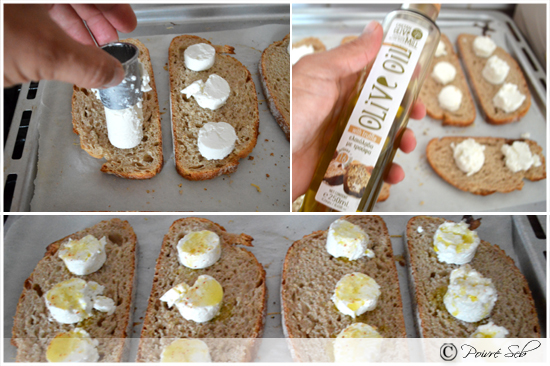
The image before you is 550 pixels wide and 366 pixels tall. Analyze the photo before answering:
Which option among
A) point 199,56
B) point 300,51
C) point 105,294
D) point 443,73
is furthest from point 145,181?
point 443,73

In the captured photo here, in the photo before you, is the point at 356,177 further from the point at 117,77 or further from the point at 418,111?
the point at 418,111

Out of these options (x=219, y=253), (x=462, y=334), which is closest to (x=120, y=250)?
(x=219, y=253)

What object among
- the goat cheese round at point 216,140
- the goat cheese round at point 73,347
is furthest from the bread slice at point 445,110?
the goat cheese round at point 73,347

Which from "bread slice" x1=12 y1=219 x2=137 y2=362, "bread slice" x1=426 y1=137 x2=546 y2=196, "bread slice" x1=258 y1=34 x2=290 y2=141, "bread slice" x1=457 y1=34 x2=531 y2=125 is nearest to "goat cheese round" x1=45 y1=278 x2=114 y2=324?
"bread slice" x1=12 y1=219 x2=137 y2=362

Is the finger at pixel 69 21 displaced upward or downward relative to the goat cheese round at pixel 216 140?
upward

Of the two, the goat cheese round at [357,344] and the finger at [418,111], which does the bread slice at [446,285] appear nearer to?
the goat cheese round at [357,344]
